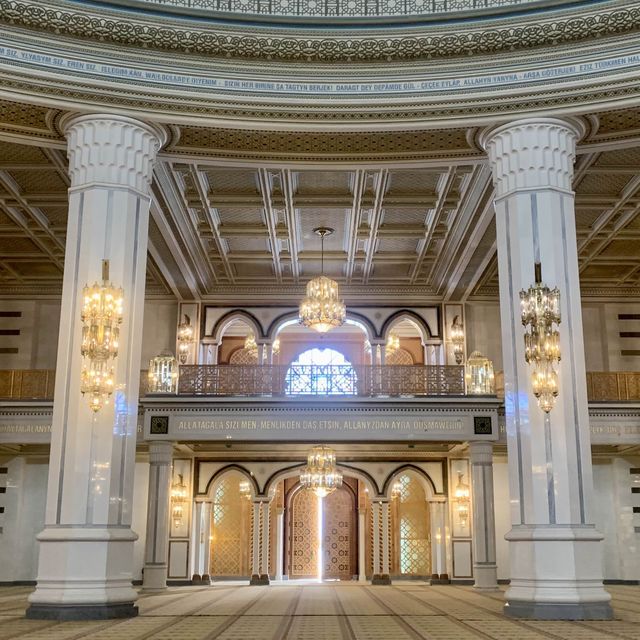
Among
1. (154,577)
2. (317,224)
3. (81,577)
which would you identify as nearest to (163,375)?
(154,577)

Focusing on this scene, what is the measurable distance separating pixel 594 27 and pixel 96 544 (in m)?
7.45

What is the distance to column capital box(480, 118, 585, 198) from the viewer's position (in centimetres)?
923

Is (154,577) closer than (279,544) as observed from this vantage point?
Yes

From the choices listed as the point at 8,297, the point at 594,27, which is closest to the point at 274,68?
the point at 594,27

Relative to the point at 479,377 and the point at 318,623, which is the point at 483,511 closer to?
the point at 479,377

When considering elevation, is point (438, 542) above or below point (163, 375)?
below

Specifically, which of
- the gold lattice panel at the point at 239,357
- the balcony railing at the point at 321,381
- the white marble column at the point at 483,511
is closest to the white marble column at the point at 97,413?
the balcony railing at the point at 321,381

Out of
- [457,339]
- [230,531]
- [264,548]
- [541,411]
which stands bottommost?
[264,548]

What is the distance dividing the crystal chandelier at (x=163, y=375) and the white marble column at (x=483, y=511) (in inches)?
207

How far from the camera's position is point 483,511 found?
47.8 feet

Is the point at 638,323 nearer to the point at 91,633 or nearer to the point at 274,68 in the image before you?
the point at 274,68

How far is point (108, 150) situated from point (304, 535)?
14896 millimetres

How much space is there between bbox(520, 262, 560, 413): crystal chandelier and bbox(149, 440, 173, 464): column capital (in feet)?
25.1

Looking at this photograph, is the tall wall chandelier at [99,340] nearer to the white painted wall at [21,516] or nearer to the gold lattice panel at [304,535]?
the white painted wall at [21,516]
